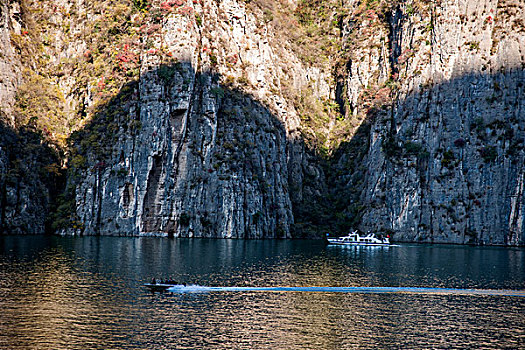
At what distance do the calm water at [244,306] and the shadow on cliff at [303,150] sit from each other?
5282 centimetres

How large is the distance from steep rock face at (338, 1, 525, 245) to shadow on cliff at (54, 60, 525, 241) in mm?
331

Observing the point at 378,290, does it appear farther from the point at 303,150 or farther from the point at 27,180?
the point at 303,150

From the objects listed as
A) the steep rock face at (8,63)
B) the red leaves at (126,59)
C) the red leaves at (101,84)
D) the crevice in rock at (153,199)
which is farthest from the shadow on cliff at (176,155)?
the steep rock face at (8,63)

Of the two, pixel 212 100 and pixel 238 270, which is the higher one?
pixel 212 100

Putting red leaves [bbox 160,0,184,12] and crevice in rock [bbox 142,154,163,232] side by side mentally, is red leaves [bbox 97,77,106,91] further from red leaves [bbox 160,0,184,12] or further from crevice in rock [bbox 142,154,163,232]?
crevice in rock [bbox 142,154,163,232]

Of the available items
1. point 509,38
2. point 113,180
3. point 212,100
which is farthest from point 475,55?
point 113,180

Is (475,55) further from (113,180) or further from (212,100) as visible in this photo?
(113,180)

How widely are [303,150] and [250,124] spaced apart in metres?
22.6

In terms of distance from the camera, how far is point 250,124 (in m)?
146

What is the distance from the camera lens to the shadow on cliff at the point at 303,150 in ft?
440

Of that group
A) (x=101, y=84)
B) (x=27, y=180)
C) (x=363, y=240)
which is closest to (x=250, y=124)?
(x=101, y=84)

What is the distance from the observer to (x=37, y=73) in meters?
157

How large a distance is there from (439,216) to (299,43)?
265ft

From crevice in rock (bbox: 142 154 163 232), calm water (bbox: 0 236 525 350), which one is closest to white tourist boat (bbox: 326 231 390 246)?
calm water (bbox: 0 236 525 350)
